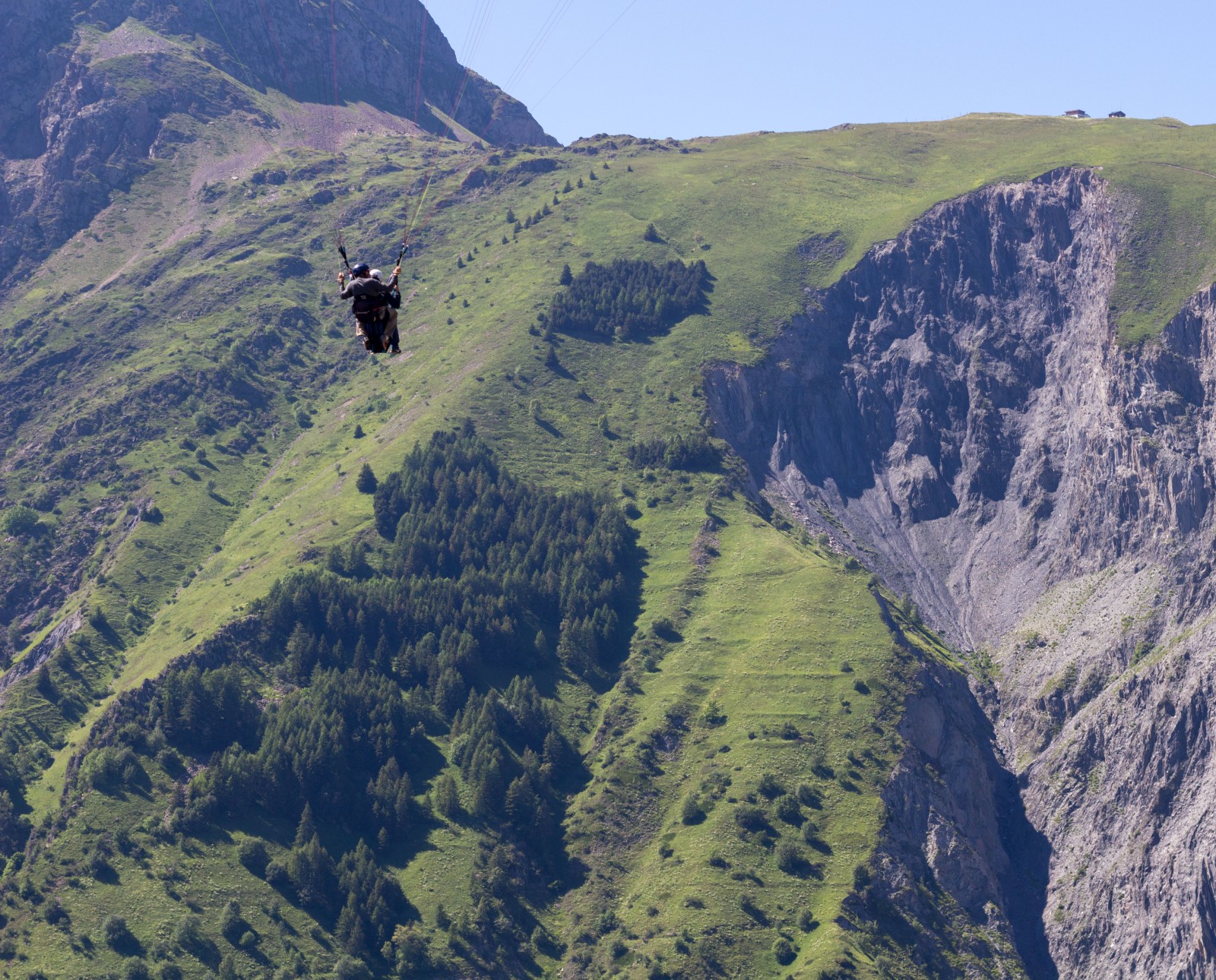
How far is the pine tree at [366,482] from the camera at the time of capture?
186875 mm

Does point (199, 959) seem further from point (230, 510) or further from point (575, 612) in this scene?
point (230, 510)

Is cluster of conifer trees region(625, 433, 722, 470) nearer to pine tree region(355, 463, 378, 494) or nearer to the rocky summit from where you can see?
the rocky summit

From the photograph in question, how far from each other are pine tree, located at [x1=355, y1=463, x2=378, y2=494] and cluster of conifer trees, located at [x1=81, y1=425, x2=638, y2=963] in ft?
9.75

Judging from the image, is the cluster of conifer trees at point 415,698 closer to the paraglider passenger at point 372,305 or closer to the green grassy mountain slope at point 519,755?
the green grassy mountain slope at point 519,755

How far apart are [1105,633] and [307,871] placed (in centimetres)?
10978

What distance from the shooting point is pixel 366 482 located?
18738 centimetres

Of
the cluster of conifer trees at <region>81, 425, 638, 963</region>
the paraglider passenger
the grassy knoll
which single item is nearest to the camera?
the paraglider passenger

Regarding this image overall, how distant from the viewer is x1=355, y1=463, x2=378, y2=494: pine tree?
187m

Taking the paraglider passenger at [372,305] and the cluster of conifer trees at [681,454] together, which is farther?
the cluster of conifer trees at [681,454]

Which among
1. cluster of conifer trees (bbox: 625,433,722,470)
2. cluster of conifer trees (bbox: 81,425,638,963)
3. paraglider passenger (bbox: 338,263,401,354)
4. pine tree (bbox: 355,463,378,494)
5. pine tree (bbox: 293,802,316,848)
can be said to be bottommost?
pine tree (bbox: 293,802,316,848)

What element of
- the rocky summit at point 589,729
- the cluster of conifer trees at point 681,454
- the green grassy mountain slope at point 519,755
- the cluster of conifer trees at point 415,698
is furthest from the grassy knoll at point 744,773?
the cluster of conifer trees at point 681,454

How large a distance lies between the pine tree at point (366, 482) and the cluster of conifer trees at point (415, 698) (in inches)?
117

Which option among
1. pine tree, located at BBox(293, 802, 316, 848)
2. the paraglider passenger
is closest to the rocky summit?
pine tree, located at BBox(293, 802, 316, 848)

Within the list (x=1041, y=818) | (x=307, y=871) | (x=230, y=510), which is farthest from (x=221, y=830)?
(x=1041, y=818)
